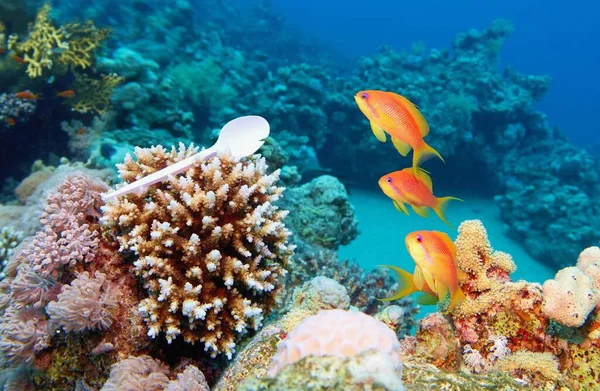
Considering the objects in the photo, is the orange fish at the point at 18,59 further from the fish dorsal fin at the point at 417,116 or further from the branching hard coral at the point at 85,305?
the fish dorsal fin at the point at 417,116

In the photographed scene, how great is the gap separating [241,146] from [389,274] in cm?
417

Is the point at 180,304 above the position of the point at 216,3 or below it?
below

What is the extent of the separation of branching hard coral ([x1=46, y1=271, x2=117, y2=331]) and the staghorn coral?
23 cm

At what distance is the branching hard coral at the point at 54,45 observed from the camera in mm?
6828

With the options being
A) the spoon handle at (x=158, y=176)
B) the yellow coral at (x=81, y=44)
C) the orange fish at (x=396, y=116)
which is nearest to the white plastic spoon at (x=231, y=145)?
the spoon handle at (x=158, y=176)

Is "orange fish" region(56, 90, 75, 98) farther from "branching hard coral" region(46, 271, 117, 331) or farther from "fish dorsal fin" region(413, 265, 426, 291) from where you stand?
"fish dorsal fin" region(413, 265, 426, 291)

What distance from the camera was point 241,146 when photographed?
254 centimetres

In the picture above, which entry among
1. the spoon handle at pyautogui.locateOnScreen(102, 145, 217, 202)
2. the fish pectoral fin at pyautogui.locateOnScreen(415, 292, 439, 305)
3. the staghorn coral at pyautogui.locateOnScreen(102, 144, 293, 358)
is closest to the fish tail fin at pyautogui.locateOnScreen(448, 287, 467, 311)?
the fish pectoral fin at pyautogui.locateOnScreen(415, 292, 439, 305)

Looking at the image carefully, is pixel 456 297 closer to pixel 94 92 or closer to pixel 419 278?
pixel 419 278

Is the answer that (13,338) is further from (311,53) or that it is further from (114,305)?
(311,53)

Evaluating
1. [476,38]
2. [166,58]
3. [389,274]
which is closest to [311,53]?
[476,38]

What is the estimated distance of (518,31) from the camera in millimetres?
84125

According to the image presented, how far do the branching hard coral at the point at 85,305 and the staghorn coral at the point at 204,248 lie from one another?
228mm

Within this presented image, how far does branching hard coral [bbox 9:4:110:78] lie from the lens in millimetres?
6828
